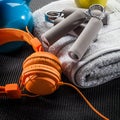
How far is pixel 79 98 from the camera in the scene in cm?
45

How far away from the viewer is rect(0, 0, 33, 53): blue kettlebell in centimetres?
53

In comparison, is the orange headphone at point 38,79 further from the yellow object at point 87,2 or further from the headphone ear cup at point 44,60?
the yellow object at point 87,2

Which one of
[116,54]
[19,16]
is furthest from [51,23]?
[116,54]

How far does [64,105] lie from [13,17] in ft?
0.68

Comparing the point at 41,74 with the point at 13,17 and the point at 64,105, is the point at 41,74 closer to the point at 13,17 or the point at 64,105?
the point at 64,105

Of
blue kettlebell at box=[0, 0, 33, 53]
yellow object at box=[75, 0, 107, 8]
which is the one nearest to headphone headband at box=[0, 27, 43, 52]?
blue kettlebell at box=[0, 0, 33, 53]

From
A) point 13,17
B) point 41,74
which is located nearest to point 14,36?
point 13,17

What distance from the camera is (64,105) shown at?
1.45ft

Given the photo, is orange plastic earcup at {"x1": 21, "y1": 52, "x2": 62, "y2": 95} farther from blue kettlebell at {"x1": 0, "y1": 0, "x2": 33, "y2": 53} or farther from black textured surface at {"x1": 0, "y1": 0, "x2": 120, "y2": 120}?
blue kettlebell at {"x1": 0, "y1": 0, "x2": 33, "y2": 53}

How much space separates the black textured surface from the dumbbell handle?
65mm

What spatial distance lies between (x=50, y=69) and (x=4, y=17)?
0.57ft

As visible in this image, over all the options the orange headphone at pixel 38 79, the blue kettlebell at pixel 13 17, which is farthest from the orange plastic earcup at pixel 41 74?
the blue kettlebell at pixel 13 17

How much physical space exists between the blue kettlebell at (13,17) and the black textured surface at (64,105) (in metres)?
0.08

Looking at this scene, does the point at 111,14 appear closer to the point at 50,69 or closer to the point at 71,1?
the point at 71,1
